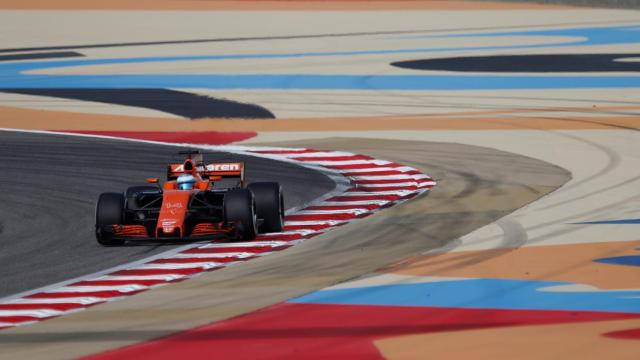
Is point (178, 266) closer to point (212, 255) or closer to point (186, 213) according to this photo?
point (212, 255)

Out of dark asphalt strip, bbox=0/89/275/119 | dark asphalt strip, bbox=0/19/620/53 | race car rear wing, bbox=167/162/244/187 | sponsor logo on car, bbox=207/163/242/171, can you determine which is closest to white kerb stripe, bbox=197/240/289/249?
race car rear wing, bbox=167/162/244/187

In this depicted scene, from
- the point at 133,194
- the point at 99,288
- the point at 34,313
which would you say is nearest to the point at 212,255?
the point at 133,194

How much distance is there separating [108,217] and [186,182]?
100 cm

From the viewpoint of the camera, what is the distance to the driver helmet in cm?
1576

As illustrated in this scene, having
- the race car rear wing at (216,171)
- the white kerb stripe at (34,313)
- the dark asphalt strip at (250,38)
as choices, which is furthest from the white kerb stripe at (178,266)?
the dark asphalt strip at (250,38)

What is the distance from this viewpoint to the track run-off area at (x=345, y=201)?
1112 cm

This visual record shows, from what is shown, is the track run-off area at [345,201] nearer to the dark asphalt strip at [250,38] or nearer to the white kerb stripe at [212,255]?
the white kerb stripe at [212,255]

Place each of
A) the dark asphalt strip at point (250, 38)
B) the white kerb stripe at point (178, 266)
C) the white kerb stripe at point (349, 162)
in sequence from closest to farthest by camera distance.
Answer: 1. the white kerb stripe at point (178, 266)
2. the white kerb stripe at point (349, 162)
3. the dark asphalt strip at point (250, 38)

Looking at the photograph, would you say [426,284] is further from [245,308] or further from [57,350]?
[57,350]

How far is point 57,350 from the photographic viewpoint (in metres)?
10.6

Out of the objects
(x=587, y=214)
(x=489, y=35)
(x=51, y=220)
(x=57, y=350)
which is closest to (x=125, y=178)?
(x=51, y=220)

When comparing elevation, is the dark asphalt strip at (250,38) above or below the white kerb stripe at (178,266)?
above

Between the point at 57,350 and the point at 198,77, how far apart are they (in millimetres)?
28741

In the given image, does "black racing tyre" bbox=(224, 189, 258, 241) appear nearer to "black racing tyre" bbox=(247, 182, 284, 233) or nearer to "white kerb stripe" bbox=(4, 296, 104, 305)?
"black racing tyre" bbox=(247, 182, 284, 233)
